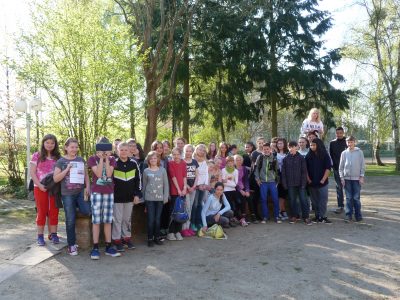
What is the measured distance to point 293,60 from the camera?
20.6 meters

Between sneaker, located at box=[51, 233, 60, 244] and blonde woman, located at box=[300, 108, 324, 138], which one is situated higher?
blonde woman, located at box=[300, 108, 324, 138]

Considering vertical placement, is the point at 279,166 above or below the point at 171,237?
above

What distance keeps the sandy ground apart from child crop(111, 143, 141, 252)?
0.42 m

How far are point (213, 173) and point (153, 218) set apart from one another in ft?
6.39

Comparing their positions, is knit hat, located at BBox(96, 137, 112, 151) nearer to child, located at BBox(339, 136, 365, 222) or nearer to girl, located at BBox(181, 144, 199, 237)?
girl, located at BBox(181, 144, 199, 237)

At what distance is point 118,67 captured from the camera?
10.4 m

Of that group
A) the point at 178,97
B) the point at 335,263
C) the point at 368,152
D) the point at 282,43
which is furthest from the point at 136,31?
the point at 368,152

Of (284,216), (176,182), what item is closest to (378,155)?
(284,216)

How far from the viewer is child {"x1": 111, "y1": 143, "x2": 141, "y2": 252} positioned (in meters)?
5.99

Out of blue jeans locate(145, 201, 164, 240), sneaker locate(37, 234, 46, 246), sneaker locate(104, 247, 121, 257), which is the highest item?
blue jeans locate(145, 201, 164, 240)

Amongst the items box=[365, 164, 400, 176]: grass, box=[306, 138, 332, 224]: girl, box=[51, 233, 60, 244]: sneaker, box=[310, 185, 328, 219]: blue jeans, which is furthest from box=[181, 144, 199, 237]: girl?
box=[365, 164, 400, 176]: grass

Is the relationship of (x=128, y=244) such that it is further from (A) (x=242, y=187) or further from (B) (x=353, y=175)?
(B) (x=353, y=175)

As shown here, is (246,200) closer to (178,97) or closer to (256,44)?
(178,97)

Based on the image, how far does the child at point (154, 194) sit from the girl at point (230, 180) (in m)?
1.97
